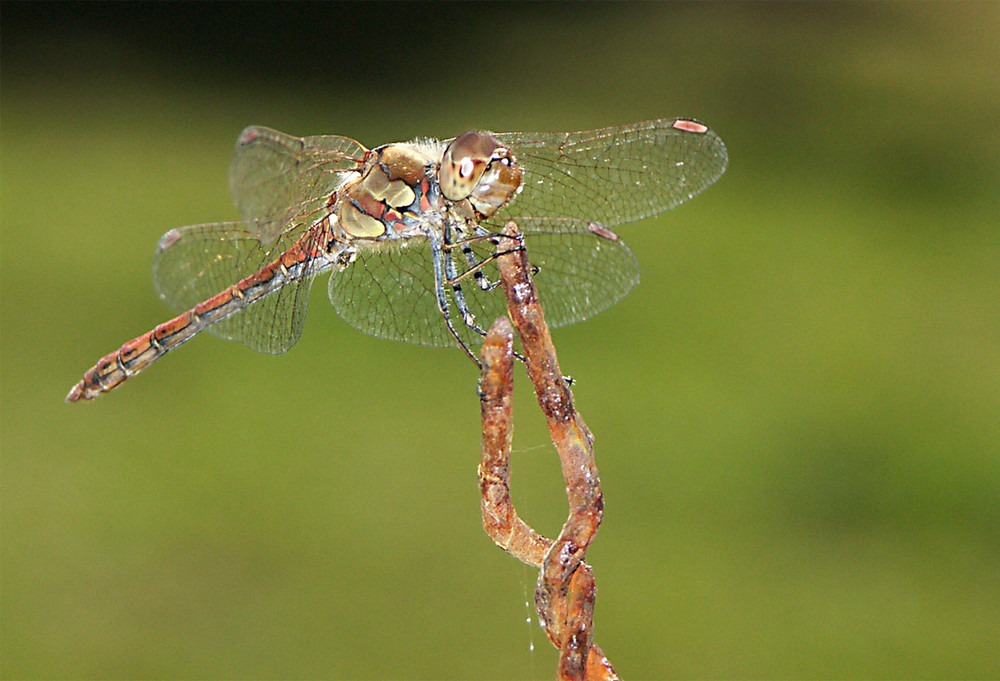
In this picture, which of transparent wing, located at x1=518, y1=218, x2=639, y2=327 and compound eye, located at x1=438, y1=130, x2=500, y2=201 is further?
transparent wing, located at x1=518, y1=218, x2=639, y2=327

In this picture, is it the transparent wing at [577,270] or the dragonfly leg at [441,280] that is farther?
the transparent wing at [577,270]

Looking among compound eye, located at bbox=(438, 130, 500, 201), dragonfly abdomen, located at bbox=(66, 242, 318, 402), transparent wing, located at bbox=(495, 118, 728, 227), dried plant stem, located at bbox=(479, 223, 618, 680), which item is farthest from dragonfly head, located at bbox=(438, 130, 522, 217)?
dried plant stem, located at bbox=(479, 223, 618, 680)

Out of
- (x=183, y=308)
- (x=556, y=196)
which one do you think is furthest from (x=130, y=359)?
(x=556, y=196)

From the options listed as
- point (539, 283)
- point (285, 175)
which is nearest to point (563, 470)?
point (539, 283)

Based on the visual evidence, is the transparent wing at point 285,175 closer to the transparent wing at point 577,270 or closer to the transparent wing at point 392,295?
the transparent wing at point 392,295

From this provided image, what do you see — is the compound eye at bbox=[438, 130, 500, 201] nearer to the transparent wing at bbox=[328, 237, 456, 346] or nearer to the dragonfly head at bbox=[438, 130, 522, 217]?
the dragonfly head at bbox=[438, 130, 522, 217]

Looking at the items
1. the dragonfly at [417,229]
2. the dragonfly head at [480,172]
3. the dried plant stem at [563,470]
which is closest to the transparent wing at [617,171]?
the dragonfly at [417,229]
